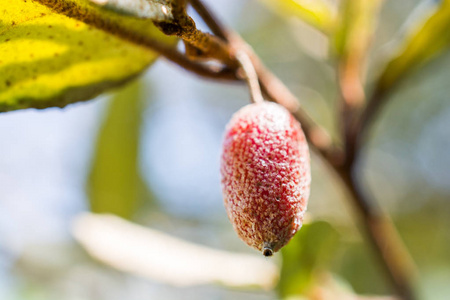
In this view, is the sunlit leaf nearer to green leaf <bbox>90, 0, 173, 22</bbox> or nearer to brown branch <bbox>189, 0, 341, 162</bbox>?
brown branch <bbox>189, 0, 341, 162</bbox>

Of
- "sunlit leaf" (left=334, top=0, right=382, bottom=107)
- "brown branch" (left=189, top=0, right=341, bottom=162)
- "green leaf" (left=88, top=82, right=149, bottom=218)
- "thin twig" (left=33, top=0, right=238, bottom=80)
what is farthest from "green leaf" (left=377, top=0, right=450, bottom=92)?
"green leaf" (left=88, top=82, right=149, bottom=218)

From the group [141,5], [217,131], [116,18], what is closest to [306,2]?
[116,18]

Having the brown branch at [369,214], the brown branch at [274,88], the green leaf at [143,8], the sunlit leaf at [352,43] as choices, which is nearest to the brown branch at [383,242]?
the brown branch at [369,214]

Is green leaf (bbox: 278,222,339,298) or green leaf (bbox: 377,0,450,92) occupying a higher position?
green leaf (bbox: 377,0,450,92)

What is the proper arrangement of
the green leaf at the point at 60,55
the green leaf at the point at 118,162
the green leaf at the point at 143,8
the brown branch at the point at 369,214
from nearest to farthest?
the green leaf at the point at 143,8
the green leaf at the point at 60,55
the brown branch at the point at 369,214
the green leaf at the point at 118,162

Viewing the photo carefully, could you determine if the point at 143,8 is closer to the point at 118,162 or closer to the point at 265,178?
the point at 265,178

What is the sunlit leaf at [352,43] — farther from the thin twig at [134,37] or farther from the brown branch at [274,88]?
the thin twig at [134,37]

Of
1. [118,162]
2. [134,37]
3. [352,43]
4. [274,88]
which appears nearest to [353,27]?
[352,43]
